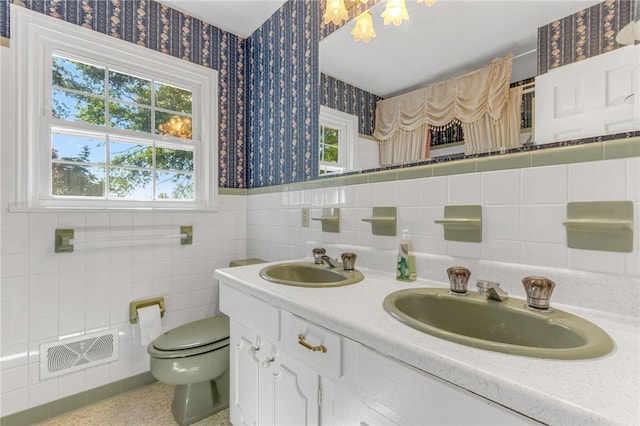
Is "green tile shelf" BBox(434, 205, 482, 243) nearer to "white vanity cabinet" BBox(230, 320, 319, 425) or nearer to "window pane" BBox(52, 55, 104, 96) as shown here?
"white vanity cabinet" BBox(230, 320, 319, 425)

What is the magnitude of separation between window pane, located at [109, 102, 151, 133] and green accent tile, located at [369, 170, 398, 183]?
163cm

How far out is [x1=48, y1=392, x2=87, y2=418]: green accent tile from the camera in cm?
161

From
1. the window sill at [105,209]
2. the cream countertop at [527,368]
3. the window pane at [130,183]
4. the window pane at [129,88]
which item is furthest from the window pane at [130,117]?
the cream countertop at [527,368]

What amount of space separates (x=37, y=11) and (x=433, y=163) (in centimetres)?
226

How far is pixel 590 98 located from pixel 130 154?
235cm

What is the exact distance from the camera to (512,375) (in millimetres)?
478

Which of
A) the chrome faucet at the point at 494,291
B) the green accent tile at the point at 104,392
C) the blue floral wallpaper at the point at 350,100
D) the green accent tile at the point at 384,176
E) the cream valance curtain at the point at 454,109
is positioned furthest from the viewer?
the green accent tile at the point at 104,392

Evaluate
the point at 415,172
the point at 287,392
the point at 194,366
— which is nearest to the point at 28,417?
the point at 194,366

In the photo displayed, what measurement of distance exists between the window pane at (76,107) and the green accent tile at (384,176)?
175cm

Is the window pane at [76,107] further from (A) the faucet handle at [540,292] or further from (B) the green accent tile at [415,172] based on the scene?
(A) the faucet handle at [540,292]

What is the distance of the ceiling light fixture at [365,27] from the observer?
4.50ft

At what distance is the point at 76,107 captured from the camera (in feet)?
5.76

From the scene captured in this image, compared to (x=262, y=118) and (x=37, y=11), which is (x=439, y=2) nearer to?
(x=262, y=118)

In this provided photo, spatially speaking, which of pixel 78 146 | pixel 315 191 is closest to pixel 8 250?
pixel 78 146
